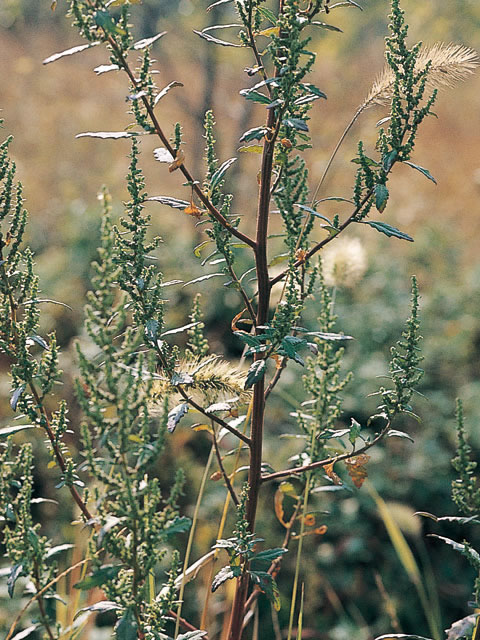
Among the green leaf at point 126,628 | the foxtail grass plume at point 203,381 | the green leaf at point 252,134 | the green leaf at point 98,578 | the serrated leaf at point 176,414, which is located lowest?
the green leaf at point 126,628

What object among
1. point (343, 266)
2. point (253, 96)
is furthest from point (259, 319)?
point (343, 266)

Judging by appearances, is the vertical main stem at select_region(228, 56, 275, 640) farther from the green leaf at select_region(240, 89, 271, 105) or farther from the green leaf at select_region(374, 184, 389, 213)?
the green leaf at select_region(374, 184, 389, 213)

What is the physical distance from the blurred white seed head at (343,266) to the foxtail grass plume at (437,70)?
477mm

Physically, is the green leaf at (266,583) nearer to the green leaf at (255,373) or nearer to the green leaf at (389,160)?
the green leaf at (255,373)

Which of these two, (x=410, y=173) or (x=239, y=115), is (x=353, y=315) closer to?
(x=239, y=115)

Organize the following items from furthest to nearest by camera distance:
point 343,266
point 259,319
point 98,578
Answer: point 343,266 < point 259,319 < point 98,578

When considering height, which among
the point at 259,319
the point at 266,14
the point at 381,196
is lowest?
the point at 259,319

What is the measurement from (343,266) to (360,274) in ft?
0.29

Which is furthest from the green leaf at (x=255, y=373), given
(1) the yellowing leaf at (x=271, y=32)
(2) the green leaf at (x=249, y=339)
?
(1) the yellowing leaf at (x=271, y=32)

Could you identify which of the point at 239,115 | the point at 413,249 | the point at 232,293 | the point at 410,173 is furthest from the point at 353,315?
the point at 410,173

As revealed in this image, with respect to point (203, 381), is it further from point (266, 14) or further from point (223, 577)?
point (266, 14)

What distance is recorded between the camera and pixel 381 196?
1010mm

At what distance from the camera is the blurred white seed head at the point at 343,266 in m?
1.56

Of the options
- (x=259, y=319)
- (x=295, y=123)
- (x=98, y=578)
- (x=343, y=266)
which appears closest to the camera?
(x=98, y=578)
